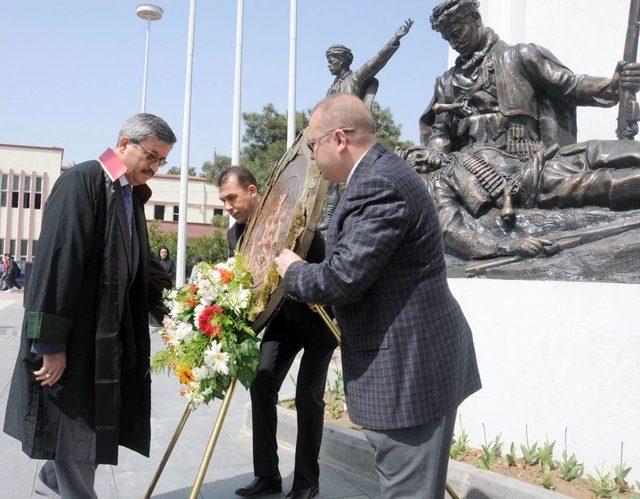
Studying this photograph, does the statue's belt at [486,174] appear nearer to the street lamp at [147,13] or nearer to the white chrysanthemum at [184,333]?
the white chrysanthemum at [184,333]

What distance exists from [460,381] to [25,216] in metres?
48.4

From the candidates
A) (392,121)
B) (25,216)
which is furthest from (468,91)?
(25,216)

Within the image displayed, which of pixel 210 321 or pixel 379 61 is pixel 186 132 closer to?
pixel 379 61

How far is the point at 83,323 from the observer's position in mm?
2576

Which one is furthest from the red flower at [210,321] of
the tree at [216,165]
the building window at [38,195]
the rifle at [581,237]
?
the building window at [38,195]

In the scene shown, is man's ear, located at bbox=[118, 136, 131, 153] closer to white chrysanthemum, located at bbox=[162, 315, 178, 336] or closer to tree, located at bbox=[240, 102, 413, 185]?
white chrysanthemum, located at bbox=[162, 315, 178, 336]

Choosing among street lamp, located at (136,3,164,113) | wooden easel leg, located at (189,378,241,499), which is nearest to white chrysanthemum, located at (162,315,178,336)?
wooden easel leg, located at (189,378,241,499)

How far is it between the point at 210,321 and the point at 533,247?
245cm

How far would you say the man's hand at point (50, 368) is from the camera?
97.1 inches

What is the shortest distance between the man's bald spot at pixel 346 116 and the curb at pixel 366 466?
1903 mm

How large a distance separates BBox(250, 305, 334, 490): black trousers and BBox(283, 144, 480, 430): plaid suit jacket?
135 centimetres

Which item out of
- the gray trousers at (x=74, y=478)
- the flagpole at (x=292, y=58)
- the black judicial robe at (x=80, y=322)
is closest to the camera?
the black judicial robe at (x=80, y=322)

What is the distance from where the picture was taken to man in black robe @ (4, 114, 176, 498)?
2469 millimetres

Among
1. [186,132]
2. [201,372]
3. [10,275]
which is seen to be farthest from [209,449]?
[10,275]
